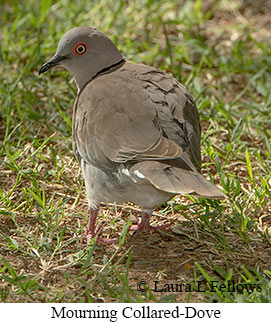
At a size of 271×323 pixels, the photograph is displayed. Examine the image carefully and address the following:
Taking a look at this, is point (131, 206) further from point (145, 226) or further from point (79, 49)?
point (79, 49)

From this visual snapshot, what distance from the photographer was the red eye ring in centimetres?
479

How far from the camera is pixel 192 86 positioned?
611 cm

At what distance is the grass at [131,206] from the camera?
3977 mm

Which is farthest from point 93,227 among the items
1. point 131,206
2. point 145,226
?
point 131,206

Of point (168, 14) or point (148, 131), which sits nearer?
point (148, 131)

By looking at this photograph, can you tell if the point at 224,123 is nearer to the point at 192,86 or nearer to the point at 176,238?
the point at 192,86

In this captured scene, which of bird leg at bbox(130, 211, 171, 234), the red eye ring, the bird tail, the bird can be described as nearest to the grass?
bird leg at bbox(130, 211, 171, 234)

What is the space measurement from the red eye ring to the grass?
29.5 inches

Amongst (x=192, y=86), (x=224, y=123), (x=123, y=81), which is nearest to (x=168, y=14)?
(x=192, y=86)

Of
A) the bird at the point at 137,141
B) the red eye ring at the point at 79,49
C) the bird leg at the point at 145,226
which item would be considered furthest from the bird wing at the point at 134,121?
the bird leg at the point at 145,226

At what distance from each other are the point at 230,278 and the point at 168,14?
4179 mm

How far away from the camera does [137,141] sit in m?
3.94
